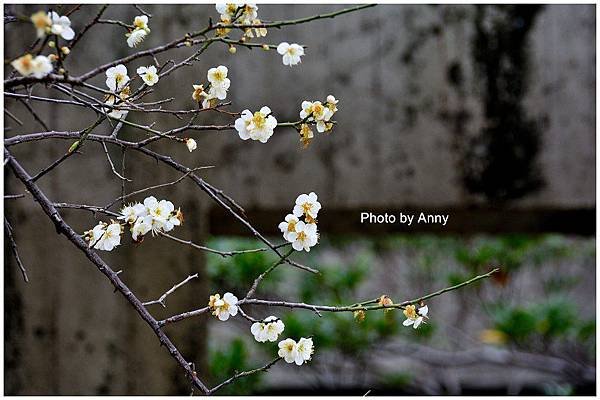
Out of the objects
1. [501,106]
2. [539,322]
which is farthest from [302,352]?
[539,322]

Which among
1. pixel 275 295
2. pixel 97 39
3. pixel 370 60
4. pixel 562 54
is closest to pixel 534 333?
pixel 275 295

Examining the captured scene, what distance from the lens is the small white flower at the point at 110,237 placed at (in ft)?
2.13

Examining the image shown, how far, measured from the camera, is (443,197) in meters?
1.52

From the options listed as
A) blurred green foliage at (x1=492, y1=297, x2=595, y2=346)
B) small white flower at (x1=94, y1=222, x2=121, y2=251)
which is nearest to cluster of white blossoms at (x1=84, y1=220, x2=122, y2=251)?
small white flower at (x1=94, y1=222, x2=121, y2=251)

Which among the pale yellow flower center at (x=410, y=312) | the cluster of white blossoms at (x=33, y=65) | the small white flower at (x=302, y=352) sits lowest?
the small white flower at (x=302, y=352)

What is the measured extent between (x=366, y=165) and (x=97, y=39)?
1.95ft

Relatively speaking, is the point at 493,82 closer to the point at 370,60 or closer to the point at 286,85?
the point at 370,60

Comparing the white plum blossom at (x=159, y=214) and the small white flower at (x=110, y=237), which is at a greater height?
the white plum blossom at (x=159, y=214)

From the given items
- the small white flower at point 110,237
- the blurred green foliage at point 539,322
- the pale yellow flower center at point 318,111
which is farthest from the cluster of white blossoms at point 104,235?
the blurred green foliage at point 539,322

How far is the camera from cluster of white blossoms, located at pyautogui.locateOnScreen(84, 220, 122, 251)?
0.65 metres

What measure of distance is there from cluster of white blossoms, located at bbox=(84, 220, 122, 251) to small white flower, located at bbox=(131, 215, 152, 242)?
25mm

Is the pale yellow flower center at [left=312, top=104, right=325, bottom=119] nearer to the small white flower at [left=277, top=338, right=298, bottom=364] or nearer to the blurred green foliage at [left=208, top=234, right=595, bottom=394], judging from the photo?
the small white flower at [left=277, top=338, right=298, bottom=364]

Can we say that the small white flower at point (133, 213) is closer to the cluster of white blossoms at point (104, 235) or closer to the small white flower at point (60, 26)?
the cluster of white blossoms at point (104, 235)

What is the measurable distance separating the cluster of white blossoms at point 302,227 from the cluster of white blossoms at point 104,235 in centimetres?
15
